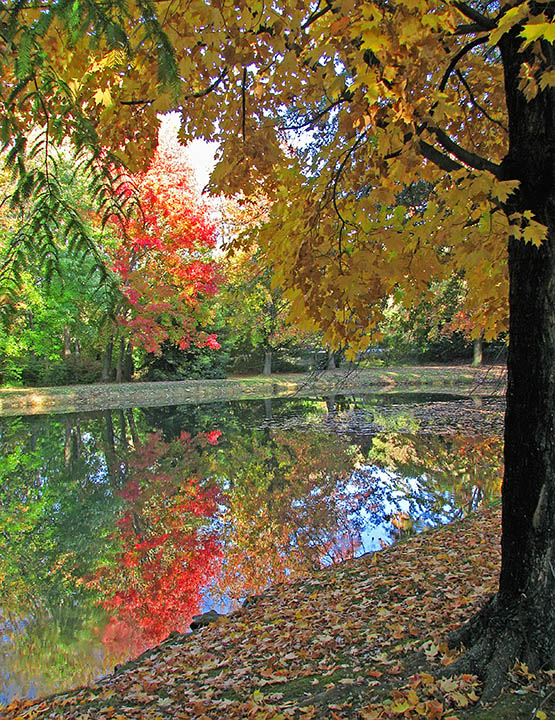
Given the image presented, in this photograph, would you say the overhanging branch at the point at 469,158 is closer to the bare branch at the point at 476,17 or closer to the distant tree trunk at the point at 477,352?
the bare branch at the point at 476,17

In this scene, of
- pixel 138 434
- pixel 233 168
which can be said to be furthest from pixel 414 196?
pixel 138 434

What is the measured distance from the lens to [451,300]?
29.3 ft

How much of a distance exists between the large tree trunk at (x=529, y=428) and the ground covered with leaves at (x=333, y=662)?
A: 19 centimetres

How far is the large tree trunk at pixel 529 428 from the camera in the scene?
266 centimetres

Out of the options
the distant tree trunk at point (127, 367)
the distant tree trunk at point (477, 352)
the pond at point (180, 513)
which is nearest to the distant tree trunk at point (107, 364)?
the distant tree trunk at point (127, 367)

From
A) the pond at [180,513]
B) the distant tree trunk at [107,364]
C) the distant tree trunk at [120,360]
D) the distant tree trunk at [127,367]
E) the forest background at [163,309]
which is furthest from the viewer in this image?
the distant tree trunk at [127,367]

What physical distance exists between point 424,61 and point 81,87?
1930 millimetres

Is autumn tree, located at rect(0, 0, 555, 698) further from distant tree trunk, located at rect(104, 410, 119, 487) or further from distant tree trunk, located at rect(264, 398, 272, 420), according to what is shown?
distant tree trunk, located at rect(264, 398, 272, 420)

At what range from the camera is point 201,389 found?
74.9 feet

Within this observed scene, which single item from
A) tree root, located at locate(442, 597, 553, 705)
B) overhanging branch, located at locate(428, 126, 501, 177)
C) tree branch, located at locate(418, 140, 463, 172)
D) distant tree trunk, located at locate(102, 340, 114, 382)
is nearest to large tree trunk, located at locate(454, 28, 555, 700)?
tree root, located at locate(442, 597, 553, 705)

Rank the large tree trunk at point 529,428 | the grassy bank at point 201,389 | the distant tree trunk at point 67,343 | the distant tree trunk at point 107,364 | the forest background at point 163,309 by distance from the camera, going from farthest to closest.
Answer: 1. the distant tree trunk at point 67,343
2. the distant tree trunk at point 107,364
3. the grassy bank at point 201,389
4. the forest background at point 163,309
5. the large tree trunk at point 529,428

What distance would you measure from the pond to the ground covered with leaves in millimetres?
641

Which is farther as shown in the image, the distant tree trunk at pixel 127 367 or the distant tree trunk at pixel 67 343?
the distant tree trunk at pixel 127 367

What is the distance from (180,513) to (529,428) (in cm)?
598
